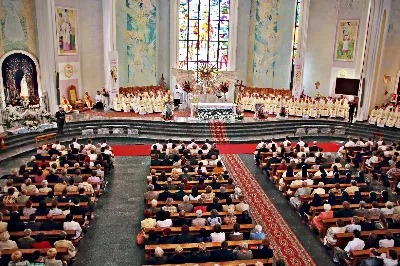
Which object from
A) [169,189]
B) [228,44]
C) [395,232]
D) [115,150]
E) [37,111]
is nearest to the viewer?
[395,232]

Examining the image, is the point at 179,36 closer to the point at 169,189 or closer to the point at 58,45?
the point at 58,45

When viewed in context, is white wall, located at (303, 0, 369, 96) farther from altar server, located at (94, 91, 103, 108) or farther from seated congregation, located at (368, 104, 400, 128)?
altar server, located at (94, 91, 103, 108)

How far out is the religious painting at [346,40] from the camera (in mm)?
23562

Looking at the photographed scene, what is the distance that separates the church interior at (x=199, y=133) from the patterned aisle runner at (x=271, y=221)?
65 millimetres

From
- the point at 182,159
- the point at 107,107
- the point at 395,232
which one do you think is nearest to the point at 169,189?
the point at 182,159

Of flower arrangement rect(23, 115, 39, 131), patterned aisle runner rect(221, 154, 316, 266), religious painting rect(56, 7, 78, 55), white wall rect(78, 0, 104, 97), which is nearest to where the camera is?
patterned aisle runner rect(221, 154, 316, 266)

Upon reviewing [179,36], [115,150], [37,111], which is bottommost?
[115,150]

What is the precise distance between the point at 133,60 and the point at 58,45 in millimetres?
5095

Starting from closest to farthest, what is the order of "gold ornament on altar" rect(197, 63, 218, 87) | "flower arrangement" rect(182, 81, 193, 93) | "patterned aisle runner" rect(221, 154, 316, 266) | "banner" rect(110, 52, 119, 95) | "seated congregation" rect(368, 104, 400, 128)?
"patterned aisle runner" rect(221, 154, 316, 266) → "seated congregation" rect(368, 104, 400, 128) → "banner" rect(110, 52, 119, 95) → "flower arrangement" rect(182, 81, 193, 93) → "gold ornament on altar" rect(197, 63, 218, 87)

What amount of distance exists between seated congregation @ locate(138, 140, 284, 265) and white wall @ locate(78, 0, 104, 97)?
1381cm

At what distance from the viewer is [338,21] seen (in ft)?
79.0

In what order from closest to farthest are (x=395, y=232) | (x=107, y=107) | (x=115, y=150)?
1. (x=395, y=232)
2. (x=115, y=150)
3. (x=107, y=107)

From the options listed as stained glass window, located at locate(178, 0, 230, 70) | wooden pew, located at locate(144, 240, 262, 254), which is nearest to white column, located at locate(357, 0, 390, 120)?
stained glass window, located at locate(178, 0, 230, 70)

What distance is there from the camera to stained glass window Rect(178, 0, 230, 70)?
26.7m
